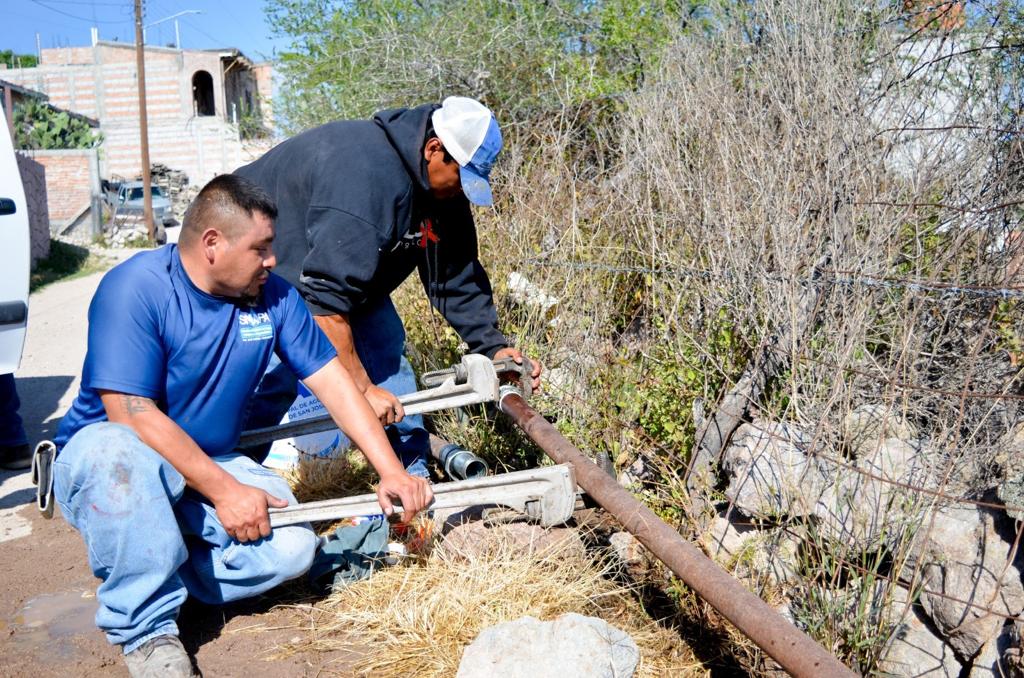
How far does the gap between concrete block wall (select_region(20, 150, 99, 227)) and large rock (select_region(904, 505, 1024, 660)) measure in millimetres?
30953

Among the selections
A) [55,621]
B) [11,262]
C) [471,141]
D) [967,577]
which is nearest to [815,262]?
[967,577]

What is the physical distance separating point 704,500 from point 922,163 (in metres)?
1.94

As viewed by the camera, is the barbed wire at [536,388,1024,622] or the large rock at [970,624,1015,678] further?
the large rock at [970,624,1015,678]

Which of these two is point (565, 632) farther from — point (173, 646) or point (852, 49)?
point (852, 49)

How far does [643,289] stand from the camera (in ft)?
18.3

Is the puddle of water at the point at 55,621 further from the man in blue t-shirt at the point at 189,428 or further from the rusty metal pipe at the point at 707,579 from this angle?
the rusty metal pipe at the point at 707,579

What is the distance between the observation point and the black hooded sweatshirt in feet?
11.8

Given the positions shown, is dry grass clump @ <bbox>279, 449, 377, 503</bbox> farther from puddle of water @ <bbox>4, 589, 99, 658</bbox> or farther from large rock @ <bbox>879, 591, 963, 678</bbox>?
large rock @ <bbox>879, 591, 963, 678</bbox>

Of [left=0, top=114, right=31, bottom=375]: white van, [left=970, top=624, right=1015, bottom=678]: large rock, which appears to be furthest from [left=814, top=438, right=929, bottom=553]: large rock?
[left=0, top=114, right=31, bottom=375]: white van

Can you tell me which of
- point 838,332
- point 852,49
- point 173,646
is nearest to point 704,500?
point 838,332

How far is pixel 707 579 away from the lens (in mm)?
2600

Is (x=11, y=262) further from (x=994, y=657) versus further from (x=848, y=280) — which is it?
(x=994, y=657)

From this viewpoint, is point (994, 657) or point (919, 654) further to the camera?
point (919, 654)

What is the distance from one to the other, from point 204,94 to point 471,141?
4855 centimetres
